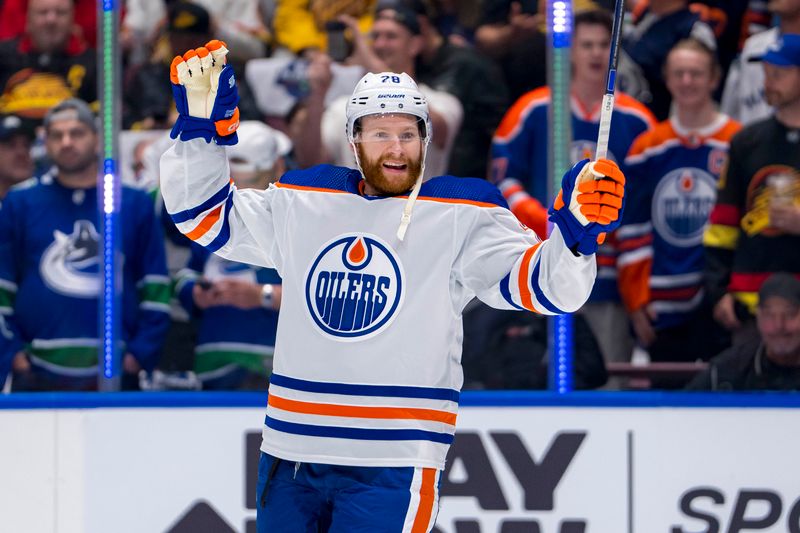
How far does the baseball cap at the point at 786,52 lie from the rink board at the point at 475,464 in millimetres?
1041

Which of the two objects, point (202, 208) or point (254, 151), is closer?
point (202, 208)

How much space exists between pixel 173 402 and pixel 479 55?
155 cm

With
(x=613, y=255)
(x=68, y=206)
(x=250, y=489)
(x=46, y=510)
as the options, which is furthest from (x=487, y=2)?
(x=46, y=510)

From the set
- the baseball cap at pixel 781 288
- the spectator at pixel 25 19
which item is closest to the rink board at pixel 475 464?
the baseball cap at pixel 781 288

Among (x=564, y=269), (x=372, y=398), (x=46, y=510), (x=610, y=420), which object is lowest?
(x=46, y=510)

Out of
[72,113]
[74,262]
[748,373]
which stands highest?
[72,113]

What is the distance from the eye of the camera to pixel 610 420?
3.90 metres

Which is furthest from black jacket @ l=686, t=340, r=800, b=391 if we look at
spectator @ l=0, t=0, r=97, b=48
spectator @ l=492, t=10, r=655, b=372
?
spectator @ l=0, t=0, r=97, b=48

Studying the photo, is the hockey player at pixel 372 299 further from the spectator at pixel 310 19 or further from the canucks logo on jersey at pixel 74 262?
the spectator at pixel 310 19

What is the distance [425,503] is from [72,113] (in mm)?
2062

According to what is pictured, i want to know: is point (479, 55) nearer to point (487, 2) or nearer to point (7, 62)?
point (487, 2)

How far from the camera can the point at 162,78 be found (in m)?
4.99

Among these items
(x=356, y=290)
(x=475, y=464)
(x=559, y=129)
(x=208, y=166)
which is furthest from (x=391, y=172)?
(x=475, y=464)

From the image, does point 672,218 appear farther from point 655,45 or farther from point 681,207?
point 655,45
